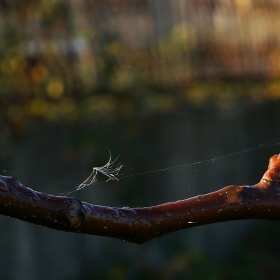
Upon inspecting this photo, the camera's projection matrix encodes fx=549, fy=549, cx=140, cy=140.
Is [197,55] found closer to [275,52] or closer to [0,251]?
[275,52]

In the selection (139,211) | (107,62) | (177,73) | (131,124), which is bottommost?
(131,124)

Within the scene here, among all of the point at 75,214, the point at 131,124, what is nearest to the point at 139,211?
the point at 75,214

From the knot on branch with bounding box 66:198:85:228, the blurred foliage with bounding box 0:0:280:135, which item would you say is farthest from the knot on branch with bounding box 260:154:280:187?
the blurred foliage with bounding box 0:0:280:135

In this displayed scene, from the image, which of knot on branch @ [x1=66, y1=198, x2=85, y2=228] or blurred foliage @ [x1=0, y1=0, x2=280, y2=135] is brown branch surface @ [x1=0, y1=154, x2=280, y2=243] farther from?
blurred foliage @ [x1=0, y1=0, x2=280, y2=135]

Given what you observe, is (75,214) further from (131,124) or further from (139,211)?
(131,124)

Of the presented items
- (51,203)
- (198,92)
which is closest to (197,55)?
→ (198,92)

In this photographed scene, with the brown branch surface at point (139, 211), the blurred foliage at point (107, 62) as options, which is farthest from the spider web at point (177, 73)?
the brown branch surface at point (139, 211)
